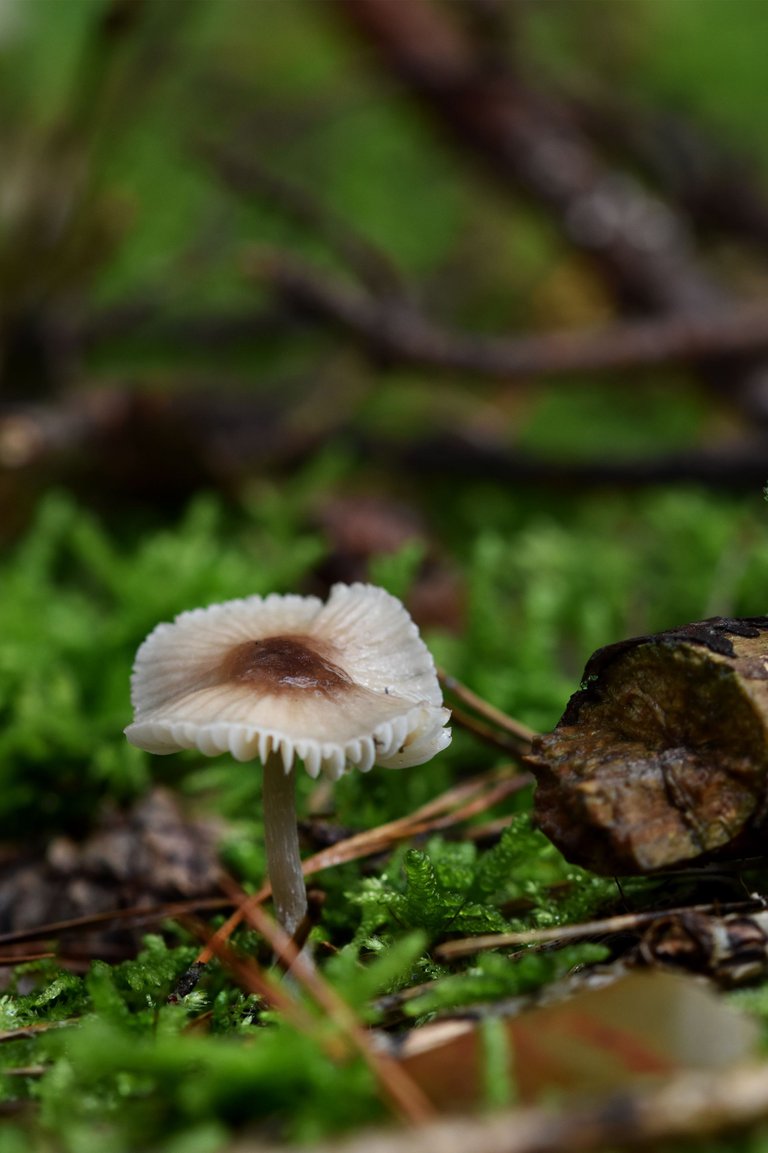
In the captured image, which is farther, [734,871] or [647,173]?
[647,173]

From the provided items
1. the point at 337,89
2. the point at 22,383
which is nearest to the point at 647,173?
the point at 337,89

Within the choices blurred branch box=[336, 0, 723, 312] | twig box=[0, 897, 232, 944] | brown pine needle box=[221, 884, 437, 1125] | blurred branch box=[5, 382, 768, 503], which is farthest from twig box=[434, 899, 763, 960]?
blurred branch box=[336, 0, 723, 312]

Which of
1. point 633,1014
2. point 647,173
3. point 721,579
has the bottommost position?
point 633,1014

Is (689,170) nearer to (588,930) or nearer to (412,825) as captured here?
(412,825)

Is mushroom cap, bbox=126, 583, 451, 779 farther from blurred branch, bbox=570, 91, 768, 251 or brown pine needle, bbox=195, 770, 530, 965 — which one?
blurred branch, bbox=570, 91, 768, 251

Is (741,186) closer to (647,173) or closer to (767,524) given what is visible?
(647,173)

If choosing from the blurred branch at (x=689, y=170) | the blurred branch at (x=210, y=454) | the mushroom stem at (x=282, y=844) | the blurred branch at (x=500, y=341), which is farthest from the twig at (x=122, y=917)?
the blurred branch at (x=689, y=170)

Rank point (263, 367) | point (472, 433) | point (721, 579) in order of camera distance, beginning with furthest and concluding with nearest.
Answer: point (263, 367) → point (472, 433) → point (721, 579)
